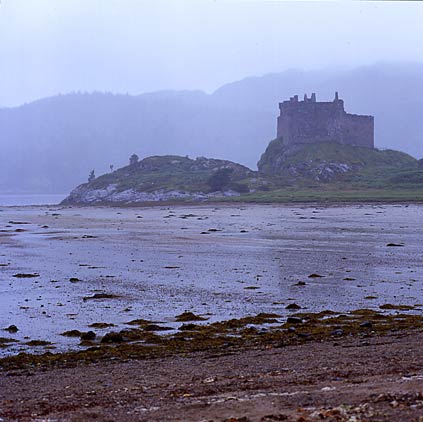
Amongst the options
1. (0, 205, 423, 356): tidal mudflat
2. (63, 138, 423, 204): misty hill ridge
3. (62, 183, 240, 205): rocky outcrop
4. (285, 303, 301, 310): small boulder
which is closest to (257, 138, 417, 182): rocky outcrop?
(63, 138, 423, 204): misty hill ridge

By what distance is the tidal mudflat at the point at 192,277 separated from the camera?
71.9 ft

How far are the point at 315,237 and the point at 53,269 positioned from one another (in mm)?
20847

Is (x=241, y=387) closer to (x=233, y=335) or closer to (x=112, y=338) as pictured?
(x=233, y=335)

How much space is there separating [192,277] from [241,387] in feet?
60.2

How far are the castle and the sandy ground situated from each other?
452 ft

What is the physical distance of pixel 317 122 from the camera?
15300cm

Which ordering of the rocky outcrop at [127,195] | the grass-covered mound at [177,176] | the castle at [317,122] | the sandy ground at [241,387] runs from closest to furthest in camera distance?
the sandy ground at [241,387] < the rocky outcrop at [127,195] < the grass-covered mound at [177,176] < the castle at [317,122]

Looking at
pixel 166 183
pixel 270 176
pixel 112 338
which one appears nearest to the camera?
pixel 112 338

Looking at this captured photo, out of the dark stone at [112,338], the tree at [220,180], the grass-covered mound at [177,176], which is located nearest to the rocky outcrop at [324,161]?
the grass-covered mound at [177,176]

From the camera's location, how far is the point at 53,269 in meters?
33.8

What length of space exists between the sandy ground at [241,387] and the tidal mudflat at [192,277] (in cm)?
400

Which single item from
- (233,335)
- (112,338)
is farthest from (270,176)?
(112,338)

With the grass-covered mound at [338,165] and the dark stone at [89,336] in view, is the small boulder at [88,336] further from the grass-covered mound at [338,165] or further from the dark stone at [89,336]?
the grass-covered mound at [338,165]

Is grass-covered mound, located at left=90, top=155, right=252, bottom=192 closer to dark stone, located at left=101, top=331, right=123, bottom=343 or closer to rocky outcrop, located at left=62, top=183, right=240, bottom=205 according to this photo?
rocky outcrop, located at left=62, top=183, right=240, bottom=205
